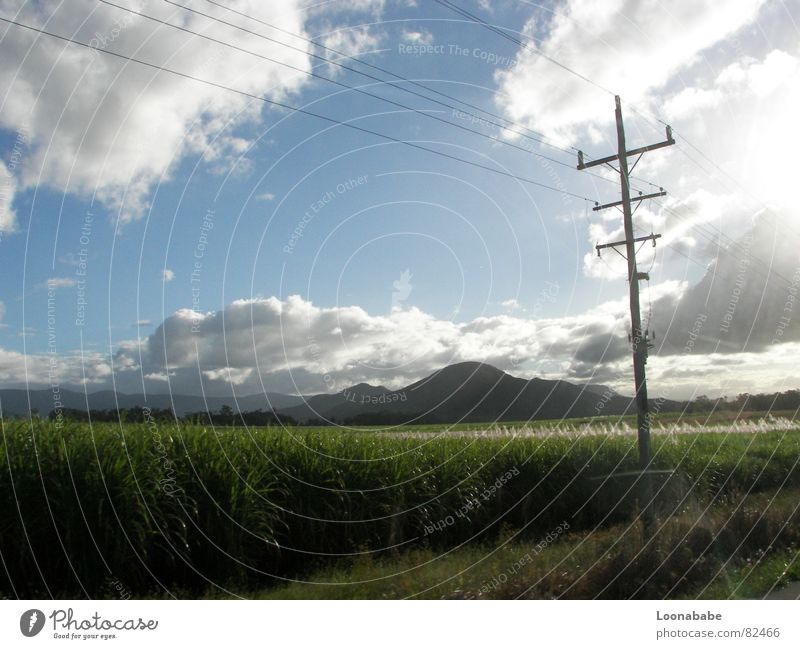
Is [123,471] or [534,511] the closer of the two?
[123,471]

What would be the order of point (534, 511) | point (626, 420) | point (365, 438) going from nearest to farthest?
point (365, 438), point (534, 511), point (626, 420)

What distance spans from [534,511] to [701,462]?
8.71 metres

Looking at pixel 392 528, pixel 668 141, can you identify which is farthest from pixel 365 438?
pixel 668 141

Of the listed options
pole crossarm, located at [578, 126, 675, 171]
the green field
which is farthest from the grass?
pole crossarm, located at [578, 126, 675, 171]

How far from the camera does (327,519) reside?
1216 centimetres

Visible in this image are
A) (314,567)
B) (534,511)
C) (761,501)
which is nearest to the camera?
(314,567)

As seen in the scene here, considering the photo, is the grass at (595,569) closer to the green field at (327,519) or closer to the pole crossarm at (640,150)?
the green field at (327,519)

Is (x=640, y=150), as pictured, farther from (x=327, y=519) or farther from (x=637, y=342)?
(x=327, y=519)

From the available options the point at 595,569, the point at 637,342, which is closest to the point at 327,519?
the point at 595,569

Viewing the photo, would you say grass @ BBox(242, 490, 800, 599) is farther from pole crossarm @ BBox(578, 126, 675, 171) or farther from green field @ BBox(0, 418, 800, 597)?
pole crossarm @ BBox(578, 126, 675, 171)

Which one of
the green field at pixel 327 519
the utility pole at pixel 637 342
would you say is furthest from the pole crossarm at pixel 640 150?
the green field at pixel 327 519

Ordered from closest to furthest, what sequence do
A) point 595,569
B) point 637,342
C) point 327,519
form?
point 595,569
point 327,519
point 637,342

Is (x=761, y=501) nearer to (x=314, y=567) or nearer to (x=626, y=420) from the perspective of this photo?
(x=626, y=420)

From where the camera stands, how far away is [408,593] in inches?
387
